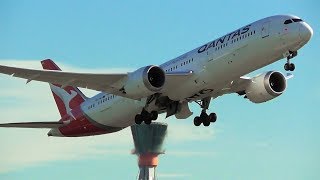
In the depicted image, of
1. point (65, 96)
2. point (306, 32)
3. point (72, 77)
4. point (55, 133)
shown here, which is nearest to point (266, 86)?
point (306, 32)

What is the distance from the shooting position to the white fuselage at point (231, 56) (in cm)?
4438

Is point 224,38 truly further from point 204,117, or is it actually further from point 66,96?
point 66,96

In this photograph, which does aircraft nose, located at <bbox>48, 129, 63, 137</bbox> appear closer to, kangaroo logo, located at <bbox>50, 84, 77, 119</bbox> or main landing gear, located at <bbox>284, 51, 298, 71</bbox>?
kangaroo logo, located at <bbox>50, 84, 77, 119</bbox>

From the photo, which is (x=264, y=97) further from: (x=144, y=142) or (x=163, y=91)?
(x=144, y=142)

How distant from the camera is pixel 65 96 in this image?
62.5 metres

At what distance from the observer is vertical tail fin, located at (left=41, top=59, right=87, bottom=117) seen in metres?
60.8

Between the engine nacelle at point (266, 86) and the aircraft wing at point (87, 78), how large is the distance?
22.5 ft

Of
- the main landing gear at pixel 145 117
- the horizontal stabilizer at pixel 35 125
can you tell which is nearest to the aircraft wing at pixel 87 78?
the main landing gear at pixel 145 117

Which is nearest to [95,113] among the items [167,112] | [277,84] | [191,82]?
[167,112]

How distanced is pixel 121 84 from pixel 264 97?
11.2 meters

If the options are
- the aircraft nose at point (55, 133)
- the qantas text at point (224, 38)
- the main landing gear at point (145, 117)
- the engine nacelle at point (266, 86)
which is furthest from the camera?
the aircraft nose at point (55, 133)

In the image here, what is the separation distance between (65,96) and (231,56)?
21.9m

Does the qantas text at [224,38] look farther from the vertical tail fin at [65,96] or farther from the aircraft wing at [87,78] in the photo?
the vertical tail fin at [65,96]

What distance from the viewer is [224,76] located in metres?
46.2
